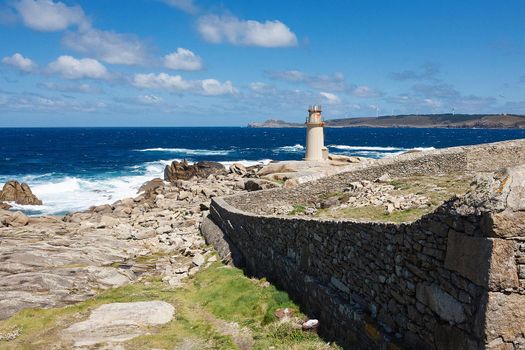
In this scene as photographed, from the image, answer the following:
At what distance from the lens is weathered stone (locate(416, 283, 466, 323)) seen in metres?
6.35

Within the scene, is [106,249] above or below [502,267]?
below

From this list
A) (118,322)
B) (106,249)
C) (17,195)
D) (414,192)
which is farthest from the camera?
(17,195)

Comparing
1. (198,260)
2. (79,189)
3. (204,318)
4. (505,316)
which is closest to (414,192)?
(204,318)

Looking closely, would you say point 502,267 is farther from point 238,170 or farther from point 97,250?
point 238,170

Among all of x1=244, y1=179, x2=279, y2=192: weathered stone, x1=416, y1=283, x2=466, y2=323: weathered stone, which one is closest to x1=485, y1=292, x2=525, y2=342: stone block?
x1=416, y1=283, x2=466, y2=323: weathered stone

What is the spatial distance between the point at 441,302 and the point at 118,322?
922 centimetres

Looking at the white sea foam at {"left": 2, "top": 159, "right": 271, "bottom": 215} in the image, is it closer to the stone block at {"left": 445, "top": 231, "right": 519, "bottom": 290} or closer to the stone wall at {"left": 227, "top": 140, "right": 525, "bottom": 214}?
the stone wall at {"left": 227, "top": 140, "right": 525, "bottom": 214}

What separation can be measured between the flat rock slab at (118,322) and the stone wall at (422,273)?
12.1 ft

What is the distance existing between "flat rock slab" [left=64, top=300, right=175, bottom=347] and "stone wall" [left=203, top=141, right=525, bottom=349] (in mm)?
3689

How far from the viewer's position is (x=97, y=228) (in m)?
26.8

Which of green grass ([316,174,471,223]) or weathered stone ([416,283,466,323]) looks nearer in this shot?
weathered stone ([416,283,466,323])

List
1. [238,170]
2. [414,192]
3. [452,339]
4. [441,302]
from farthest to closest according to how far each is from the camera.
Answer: [238,170] < [414,192] < [441,302] < [452,339]

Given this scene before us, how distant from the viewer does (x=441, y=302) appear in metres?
6.70

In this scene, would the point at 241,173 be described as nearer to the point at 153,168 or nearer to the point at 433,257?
the point at 153,168
